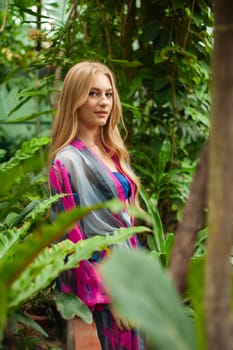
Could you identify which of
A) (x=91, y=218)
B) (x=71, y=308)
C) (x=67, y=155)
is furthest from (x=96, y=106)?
(x=71, y=308)

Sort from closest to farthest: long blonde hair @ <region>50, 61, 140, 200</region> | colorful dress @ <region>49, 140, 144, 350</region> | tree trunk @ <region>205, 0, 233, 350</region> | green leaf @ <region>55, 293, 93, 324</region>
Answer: tree trunk @ <region>205, 0, 233, 350</region> < green leaf @ <region>55, 293, 93, 324</region> < colorful dress @ <region>49, 140, 144, 350</region> < long blonde hair @ <region>50, 61, 140, 200</region>

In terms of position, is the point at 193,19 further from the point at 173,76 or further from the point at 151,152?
the point at 151,152

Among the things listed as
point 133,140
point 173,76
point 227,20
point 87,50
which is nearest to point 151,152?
point 133,140

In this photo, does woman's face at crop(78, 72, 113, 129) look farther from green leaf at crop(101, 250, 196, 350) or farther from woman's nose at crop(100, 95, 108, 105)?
green leaf at crop(101, 250, 196, 350)

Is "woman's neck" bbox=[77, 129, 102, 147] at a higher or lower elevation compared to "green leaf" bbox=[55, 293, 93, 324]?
higher

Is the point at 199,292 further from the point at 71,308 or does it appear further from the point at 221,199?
the point at 71,308

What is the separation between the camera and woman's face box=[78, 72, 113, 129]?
1880 mm

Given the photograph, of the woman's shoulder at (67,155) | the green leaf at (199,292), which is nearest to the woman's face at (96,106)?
the woman's shoulder at (67,155)

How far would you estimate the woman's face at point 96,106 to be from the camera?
6.17 feet

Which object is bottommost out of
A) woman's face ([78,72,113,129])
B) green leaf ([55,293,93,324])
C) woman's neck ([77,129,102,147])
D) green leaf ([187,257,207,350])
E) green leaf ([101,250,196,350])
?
green leaf ([55,293,93,324])

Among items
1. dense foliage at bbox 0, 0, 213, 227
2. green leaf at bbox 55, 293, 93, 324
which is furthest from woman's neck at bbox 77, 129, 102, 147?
dense foliage at bbox 0, 0, 213, 227

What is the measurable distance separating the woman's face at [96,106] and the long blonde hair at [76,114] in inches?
0.7

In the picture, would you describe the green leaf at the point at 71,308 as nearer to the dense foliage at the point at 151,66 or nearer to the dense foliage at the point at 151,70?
the dense foliage at the point at 151,70

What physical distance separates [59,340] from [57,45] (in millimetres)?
1380
